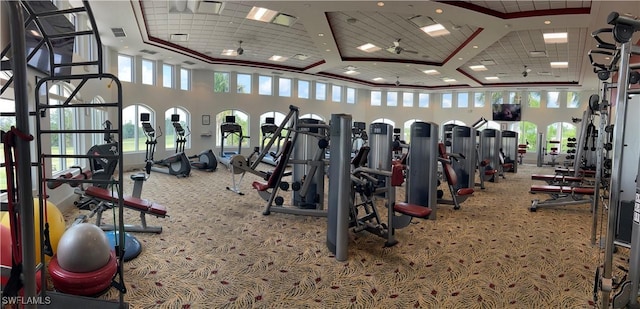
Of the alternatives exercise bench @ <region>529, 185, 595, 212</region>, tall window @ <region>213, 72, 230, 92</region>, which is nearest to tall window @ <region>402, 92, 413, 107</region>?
tall window @ <region>213, 72, 230, 92</region>

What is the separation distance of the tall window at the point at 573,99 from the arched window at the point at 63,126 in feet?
61.8

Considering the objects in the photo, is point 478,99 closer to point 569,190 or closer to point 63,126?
point 569,190

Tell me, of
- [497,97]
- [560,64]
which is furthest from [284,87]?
[497,97]

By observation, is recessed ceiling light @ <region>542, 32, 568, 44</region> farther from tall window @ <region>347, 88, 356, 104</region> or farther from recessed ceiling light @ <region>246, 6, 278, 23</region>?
tall window @ <region>347, 88, 356, 104</region>

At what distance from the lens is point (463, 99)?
18562 mm

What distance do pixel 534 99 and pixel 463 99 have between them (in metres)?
3.13

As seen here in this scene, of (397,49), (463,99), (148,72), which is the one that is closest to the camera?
(397,49)

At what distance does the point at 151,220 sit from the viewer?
4867mm

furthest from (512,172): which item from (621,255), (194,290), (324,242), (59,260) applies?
(59,260)

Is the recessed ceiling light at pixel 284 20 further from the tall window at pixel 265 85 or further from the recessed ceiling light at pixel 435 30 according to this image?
the tall window at pixel 265 85

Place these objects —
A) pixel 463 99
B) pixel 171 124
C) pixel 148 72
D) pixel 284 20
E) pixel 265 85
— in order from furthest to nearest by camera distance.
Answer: pixel 463 99, pixel 265 85, pixel 171 124, pixel 148 72, pixel 284 20

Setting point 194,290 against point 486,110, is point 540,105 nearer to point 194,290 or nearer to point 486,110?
point 486,110

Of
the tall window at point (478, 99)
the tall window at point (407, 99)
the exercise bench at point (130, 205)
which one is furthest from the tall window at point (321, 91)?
the exercise bench at point (130, 205)

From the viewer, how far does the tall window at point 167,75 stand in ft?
39.1
